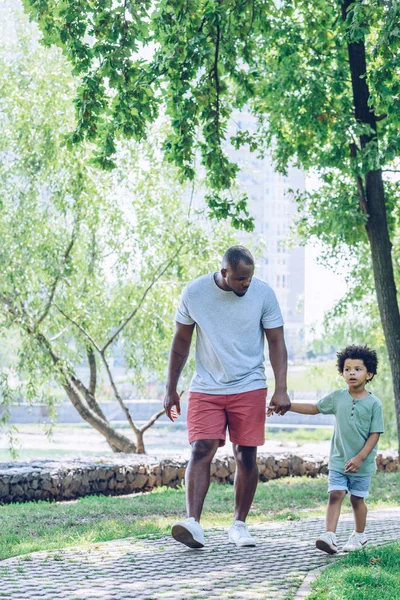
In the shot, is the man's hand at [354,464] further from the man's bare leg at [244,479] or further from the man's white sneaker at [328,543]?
the man's bare leg at [244,479]

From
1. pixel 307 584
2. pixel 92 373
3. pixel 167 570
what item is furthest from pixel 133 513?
pixel 92 373

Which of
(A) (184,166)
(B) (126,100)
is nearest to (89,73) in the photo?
(B) (126,100)

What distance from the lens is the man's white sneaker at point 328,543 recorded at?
555 cm

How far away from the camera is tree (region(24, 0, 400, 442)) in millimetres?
8812

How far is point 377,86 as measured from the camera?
8344 millimetres

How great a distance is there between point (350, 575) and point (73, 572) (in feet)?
4.92

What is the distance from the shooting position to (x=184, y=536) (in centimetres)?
554

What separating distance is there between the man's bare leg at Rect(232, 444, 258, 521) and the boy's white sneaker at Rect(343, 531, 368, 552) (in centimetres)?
67

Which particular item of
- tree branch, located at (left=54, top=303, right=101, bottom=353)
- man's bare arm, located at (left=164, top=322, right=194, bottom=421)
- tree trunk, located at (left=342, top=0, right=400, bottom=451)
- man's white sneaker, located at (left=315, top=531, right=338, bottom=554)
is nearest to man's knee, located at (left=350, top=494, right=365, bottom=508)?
man's white sneaker, located at (left=315, top=531, right=338, bottom=554)

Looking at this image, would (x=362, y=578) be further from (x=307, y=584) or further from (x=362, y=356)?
(x=362, y=356)

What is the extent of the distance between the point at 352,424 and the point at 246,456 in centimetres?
71

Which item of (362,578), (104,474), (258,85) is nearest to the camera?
(362,578)

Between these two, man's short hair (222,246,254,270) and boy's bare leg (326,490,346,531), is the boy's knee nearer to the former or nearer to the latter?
boy's bare leg (326,490,346,531)

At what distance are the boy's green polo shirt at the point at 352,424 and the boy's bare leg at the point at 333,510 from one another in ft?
0.53
